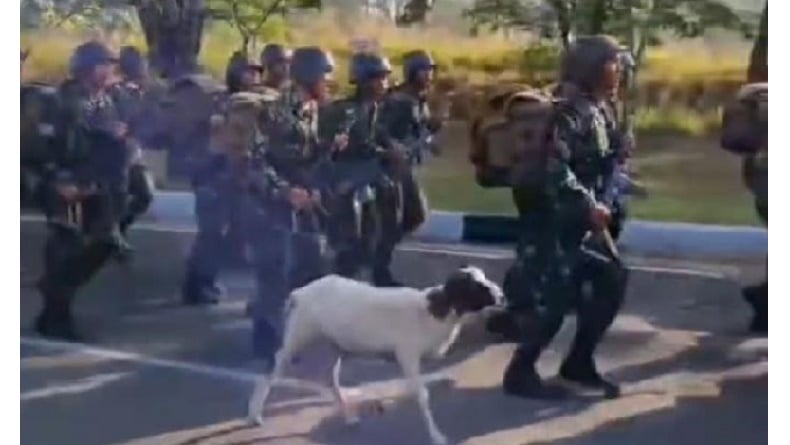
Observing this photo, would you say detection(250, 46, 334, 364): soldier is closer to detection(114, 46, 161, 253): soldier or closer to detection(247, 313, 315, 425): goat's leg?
detection(247, 313, 315, 425): goat's leg

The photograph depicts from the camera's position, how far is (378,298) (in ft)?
5.11

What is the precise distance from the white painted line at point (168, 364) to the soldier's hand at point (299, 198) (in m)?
0.22

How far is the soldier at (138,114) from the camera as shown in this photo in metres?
1.63

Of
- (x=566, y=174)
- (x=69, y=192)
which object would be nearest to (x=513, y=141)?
(x=566, y=174)

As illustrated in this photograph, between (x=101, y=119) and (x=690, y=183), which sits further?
(x=101, y=119)

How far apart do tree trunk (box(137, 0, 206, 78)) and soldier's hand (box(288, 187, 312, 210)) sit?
0.66ft

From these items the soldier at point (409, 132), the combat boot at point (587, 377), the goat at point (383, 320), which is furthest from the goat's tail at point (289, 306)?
the combat boot at point (587, 377)

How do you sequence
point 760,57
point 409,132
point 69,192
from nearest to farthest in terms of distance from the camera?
point 760,57 → point 409,132 → point 69,192

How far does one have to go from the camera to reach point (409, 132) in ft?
5.13

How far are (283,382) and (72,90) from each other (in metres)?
0.47

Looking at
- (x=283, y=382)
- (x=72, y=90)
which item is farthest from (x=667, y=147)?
(x=72, y=90)

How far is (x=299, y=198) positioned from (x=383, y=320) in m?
0.19

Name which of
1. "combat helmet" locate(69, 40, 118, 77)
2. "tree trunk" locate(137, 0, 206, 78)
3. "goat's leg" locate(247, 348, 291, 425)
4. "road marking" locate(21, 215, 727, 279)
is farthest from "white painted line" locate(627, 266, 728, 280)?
"combat helmet" locate(69, 40, 118, 77)

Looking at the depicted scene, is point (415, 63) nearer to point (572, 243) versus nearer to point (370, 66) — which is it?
point (370, 66)
